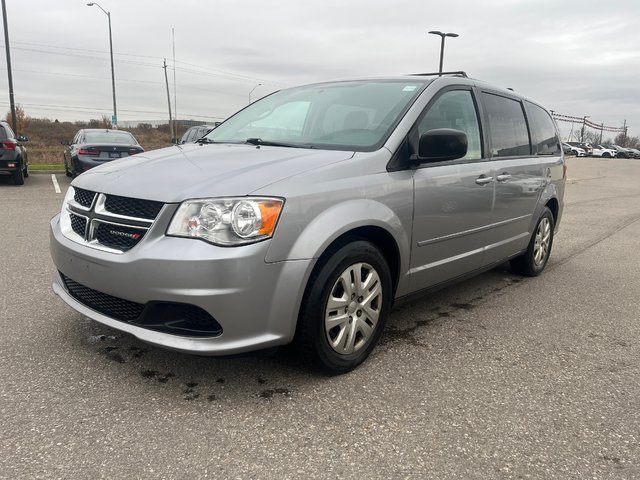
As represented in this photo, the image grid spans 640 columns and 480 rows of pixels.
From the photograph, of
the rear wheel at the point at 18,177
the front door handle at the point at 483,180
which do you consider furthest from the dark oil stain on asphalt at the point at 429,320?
the rear wheel at the point at 18,177

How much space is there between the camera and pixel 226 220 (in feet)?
8.14

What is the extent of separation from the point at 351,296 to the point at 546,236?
133 inches

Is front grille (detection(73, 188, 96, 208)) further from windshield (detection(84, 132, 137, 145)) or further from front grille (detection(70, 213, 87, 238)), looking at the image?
windshield (detection(84, 132, 137, 145))

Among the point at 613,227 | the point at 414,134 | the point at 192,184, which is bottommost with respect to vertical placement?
the point at 613,227

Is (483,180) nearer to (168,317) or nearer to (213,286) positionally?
(213,286)

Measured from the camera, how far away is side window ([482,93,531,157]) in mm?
4262

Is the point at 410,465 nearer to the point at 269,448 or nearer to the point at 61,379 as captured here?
the point at 269,448

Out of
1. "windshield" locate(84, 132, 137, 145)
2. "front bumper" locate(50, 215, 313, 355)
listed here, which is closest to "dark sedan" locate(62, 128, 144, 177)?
"windshield" locate(84, 132, 137, 145)

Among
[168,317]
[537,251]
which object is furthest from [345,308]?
[537,251]

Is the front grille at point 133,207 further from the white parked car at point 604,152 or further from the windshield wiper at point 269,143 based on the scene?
the white parked car at point 604,152

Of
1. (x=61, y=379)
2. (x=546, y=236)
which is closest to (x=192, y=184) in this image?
(x=61, y=379)

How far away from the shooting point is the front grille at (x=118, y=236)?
260 cm

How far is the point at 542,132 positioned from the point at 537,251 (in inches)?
47.2

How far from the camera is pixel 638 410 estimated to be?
8.91 feet
